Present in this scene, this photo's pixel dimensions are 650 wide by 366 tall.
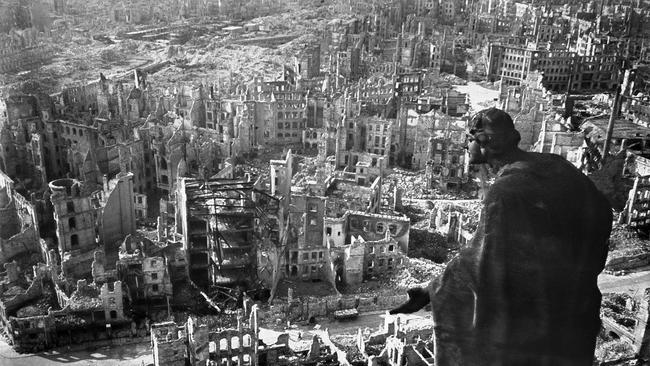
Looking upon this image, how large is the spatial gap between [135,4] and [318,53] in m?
104

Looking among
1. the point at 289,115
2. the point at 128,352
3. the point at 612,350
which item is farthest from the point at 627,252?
the point at 128,352

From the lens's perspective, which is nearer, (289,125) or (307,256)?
(307,256)

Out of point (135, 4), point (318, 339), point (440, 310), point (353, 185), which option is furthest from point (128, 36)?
point (440, 310)

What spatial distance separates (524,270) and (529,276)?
0.40 feet

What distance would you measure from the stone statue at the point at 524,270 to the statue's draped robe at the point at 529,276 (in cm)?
1

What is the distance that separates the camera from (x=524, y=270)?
374 inches

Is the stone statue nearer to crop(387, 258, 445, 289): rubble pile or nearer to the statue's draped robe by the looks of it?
the statue's draped robe

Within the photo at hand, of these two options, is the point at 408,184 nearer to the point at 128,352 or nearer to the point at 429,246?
the point at 429,246

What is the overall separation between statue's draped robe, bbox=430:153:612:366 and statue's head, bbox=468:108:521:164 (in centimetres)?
34

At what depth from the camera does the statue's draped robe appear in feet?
31.4

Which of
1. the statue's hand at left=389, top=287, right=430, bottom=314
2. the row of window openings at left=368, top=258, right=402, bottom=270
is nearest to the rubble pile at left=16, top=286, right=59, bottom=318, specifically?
the row of window openings at left=368, top=258, right=402, bottom=270

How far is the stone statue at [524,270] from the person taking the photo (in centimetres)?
958

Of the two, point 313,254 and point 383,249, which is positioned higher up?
point 383,249

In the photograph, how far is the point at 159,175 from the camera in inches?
2729
